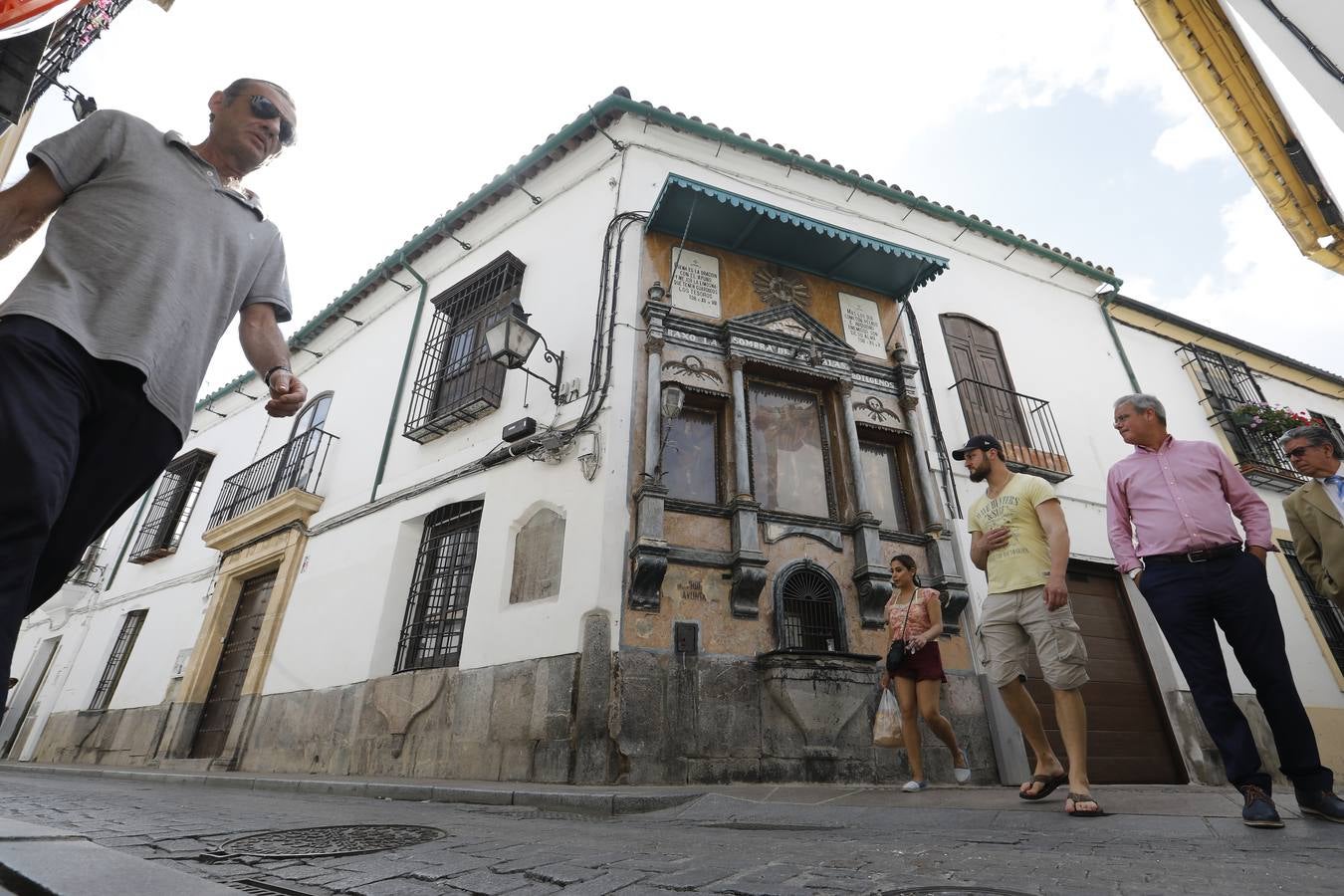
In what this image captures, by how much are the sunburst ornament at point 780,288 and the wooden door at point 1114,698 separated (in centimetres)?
460

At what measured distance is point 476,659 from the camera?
602 cm

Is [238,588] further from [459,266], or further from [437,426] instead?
[459,266]

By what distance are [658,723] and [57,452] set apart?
4.49 m

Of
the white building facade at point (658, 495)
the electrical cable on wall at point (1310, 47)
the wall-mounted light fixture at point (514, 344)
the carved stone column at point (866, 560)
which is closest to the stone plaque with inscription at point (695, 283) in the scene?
the white building facade at point (658, 495)

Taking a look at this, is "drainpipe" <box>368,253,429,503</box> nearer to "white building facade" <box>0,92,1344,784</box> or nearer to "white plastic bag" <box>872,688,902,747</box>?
"white building facade" <box>0,92,1344,784</box>

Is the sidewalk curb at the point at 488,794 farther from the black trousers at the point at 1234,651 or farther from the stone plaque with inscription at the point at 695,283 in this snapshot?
the stone plaque with inscription at the point at 695,283

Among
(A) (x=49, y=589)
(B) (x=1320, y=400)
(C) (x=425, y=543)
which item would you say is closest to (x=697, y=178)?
(C) (x=425, y=543)

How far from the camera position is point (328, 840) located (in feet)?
7.47

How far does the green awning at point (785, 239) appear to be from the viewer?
23.3 ft

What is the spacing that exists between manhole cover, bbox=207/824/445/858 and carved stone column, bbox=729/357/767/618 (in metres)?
3.51

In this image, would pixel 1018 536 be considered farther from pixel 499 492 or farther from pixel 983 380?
pixel 983 380

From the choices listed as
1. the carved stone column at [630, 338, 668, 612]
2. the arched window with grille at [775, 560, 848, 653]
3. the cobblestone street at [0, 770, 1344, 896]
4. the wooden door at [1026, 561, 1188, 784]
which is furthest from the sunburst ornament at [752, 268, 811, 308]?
the cobblestone street at [0, 770, 1344, 896]

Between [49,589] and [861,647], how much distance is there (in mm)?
5768

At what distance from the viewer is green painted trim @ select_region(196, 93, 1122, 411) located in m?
8.18
